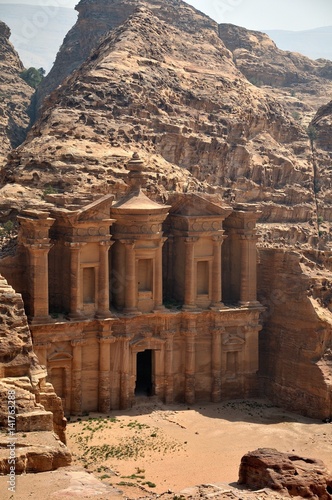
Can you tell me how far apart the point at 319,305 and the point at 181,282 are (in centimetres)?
761

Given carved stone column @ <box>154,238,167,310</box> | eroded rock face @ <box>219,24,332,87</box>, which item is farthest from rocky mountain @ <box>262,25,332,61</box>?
carved stone column @ <box>154,238,167,310</box>

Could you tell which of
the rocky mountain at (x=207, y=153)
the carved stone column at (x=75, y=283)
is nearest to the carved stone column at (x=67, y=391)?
the carved stone column at (x=75, y=283)

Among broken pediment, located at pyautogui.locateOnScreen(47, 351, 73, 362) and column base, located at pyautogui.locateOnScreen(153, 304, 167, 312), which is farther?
column base, located at pyautogui.locateOnScreen(153, 304, 167, 312)

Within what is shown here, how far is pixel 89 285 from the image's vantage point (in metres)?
51.2

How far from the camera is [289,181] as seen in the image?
69.1 meters

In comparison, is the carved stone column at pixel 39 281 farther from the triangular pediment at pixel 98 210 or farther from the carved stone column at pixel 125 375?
the carved stone column at pixel 125 375

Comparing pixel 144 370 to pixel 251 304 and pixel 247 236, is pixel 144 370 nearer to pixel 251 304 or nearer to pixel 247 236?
pixel 251 304

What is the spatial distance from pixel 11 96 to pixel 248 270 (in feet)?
168

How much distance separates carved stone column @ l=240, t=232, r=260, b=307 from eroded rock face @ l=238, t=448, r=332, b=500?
65.6ft

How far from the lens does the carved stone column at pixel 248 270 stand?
55.8 m

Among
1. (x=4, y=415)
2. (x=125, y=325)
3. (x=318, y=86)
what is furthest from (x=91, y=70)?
(x=318, y=86)

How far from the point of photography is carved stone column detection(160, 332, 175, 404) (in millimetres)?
53281

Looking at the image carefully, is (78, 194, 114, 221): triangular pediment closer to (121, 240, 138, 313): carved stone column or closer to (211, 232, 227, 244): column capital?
(121, 240, 138, 313): carved stone column

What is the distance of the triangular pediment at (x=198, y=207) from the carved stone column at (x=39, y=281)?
29.1ft
